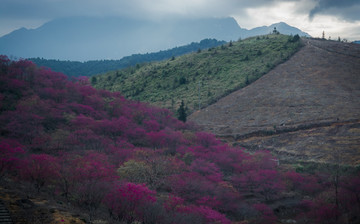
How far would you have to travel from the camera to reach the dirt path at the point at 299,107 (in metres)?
33.7

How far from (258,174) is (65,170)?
15.0 metres

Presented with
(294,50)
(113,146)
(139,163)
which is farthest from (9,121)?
(294,50)

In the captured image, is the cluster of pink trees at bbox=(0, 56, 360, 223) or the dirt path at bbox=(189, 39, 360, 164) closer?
the cluster of pink trees at bbox=(0, 56, 360, 223)

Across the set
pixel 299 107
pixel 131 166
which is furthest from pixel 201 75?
pixel 131 166

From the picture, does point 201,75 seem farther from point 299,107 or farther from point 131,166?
point 131,166

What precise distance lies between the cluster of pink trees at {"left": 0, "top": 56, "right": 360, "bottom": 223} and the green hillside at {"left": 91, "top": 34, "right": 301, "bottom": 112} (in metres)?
25.7

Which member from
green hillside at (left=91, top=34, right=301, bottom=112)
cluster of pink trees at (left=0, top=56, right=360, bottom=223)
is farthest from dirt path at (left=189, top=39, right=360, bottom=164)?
cluster of pink trees at (left=0, top=56, right=360, bottom=223)

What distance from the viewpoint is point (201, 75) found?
67812mm

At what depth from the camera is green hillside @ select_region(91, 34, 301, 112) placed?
191 ft

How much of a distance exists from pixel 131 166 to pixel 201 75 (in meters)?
51.1

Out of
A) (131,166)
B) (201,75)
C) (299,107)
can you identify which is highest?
(201,75)

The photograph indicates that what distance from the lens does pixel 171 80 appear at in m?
67.9

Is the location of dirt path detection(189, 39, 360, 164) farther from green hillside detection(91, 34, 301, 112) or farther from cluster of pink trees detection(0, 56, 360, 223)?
cluster of pink trees detection(0, 56, 360, 223)

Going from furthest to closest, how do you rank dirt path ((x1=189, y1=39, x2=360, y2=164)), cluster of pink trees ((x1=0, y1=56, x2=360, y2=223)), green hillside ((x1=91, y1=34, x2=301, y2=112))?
green hillside ((x1=91, y1=34, x2=301, y2=112))
dirt path ((x1=189, y1=39, x2=360, y2=164))
cluster of pink trees ((x1=0, y1=56, x2=360, y2=223))
